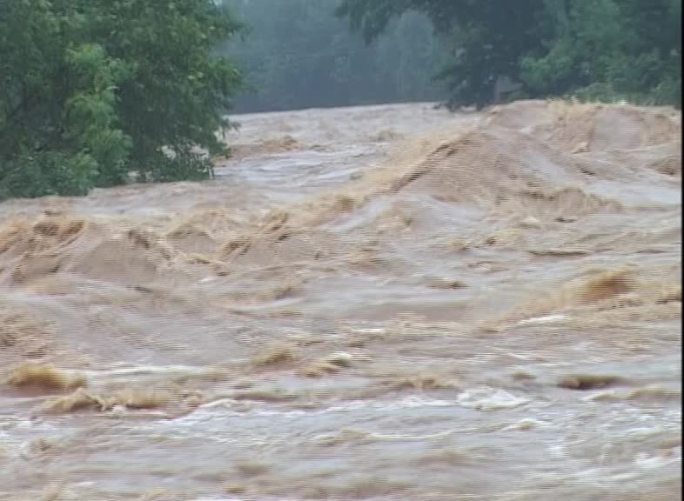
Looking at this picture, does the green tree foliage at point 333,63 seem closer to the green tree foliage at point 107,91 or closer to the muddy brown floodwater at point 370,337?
the green tree foliage at point 107,91

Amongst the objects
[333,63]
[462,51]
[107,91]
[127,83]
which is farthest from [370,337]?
[333,63]

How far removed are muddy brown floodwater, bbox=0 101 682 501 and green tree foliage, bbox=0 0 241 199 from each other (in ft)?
12.9

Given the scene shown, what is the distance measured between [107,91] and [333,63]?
181 feet

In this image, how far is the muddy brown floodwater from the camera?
616 cm

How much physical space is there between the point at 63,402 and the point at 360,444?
1.99 metres

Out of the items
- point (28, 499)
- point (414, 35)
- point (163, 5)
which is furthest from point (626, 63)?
point (414, 35)

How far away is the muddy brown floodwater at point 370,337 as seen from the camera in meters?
6.16

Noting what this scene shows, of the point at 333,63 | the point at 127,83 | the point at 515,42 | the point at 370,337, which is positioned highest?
the point at 127,83

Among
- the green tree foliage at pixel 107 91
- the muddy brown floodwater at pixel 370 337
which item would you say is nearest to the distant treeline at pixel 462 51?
the muddy brown floodwater at pixel 370 337

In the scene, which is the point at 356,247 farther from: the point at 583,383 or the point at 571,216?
the point at 583,383

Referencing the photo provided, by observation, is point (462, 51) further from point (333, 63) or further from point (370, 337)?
point (370, 337)

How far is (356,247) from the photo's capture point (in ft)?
38.8

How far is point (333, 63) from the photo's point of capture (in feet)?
246

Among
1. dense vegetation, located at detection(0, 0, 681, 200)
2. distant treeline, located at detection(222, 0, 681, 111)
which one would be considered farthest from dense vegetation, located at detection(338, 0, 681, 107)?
dense vegetation, located at detection(0, 0, 681, 200)
